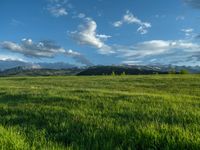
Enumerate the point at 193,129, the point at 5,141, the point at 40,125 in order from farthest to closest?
the point at 40,125
the point at 193,129
the point at 5,141

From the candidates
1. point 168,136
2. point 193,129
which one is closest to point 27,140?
point 168,136

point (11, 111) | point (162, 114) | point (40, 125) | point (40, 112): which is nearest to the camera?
point (40, 125)

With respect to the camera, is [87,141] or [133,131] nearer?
[87,141]

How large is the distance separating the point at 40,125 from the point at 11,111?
3994 mm

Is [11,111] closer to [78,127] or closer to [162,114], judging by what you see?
[78,127]

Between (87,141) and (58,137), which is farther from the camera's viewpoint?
(58,137)

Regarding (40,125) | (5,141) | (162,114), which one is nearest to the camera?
(5,141)

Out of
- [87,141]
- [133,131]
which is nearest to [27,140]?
[87,141]

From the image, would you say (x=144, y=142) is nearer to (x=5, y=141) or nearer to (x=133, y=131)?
(x=133, y=131)

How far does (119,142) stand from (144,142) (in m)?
0.62

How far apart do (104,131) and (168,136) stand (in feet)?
6.23

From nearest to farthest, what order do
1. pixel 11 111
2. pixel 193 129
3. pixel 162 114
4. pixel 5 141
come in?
1. pixel 5 141
2. pixel 193 129
3. pixel 162 114
4. pixel 11 111

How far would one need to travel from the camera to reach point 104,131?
8211 millimetres

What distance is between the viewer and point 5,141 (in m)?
6.98
